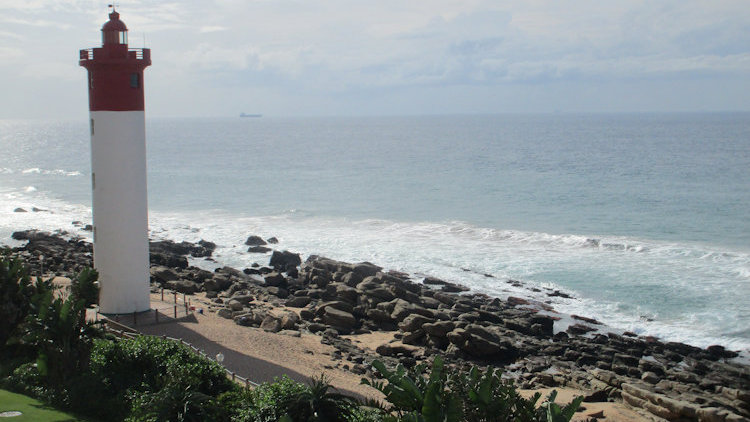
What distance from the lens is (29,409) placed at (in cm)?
1304

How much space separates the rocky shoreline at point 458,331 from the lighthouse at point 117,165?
190 inches

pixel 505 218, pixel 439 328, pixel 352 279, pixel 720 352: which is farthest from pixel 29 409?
pixel 505 218

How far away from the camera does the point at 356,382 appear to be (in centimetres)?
1884

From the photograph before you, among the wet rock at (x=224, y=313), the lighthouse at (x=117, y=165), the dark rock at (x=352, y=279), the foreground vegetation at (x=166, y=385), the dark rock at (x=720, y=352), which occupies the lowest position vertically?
the dark rock at (x=720, y=352)

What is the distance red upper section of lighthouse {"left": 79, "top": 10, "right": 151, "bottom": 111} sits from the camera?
19516 millimetres

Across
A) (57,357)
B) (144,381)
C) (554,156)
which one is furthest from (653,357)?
(554,156)

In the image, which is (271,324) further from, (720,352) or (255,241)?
(255,241)

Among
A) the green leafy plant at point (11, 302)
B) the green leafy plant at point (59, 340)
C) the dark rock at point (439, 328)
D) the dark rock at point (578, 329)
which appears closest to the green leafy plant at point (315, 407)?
the green leafy plant at point (59, 340)

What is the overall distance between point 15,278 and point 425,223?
1260 inches

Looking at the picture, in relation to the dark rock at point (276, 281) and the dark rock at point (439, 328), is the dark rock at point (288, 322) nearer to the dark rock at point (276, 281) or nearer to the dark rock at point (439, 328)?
the dark rock at point (439, 328)

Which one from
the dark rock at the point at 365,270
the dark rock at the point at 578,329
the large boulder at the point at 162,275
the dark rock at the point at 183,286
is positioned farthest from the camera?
the dark rock at the point at 365,270

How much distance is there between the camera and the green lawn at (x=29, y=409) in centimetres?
1260

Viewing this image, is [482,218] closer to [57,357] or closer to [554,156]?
[57,357]

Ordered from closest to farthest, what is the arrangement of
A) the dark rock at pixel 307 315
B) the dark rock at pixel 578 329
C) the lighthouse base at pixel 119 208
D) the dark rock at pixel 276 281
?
1. the lighthouse base at pixel 119 208
2. the dark rock at pixel 578 329
3. the dark rock at pixel 307 315
4. the dark rock at pixel 276 281
